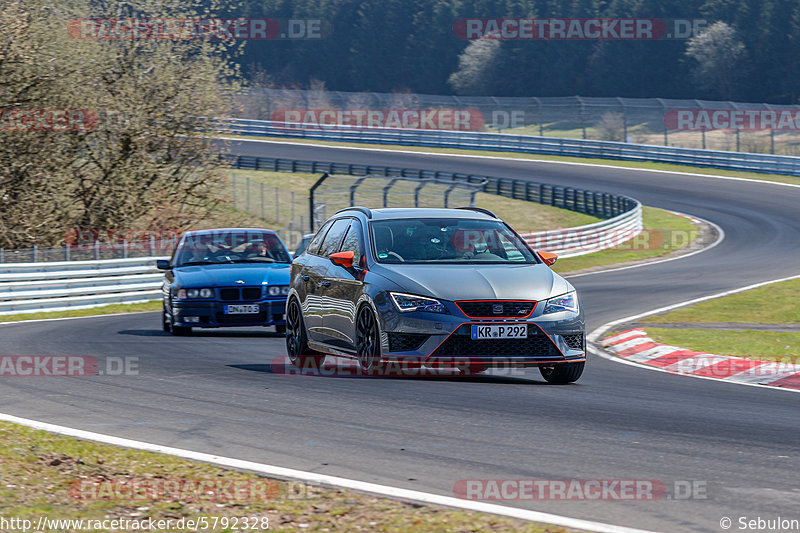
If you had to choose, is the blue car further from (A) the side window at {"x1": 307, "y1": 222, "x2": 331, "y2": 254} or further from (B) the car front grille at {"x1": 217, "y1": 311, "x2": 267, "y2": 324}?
(A) the side window at {"x1": 307, "y1": 222, "x2": 331, "y2": 254}

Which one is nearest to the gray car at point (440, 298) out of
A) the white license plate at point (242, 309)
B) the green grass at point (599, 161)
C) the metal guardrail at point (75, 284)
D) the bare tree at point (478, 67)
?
the white license plate at point (242, 309)

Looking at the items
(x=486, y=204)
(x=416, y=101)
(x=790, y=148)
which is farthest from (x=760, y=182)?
(x=416, y=101)

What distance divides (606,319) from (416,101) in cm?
5555

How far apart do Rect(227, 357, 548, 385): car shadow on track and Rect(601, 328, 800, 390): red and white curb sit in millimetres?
2236

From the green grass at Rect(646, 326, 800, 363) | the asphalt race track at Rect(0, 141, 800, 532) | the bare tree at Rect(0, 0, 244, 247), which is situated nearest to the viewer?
the asphalt race track at Rect(0, 141, 800, 532)

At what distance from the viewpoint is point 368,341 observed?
32.2 feet

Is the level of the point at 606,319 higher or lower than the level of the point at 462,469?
lower

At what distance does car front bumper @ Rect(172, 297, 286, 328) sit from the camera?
14961mm

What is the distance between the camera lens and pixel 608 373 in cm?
1136

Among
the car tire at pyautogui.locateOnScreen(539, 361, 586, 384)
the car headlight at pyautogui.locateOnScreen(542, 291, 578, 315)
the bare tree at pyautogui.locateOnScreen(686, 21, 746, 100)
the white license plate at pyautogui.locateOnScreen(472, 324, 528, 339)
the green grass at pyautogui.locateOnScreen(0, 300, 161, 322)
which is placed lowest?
the green grass at pyautogui.locateOnScreen(0, 300, 161, 322)

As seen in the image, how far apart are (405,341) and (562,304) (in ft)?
4.78

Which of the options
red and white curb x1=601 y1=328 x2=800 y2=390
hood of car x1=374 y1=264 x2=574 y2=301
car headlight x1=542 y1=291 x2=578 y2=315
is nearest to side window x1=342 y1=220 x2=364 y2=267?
hood of car x1=374 y1=264 x2=574 y2=301

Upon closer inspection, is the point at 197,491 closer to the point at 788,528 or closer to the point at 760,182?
the point at 788,528

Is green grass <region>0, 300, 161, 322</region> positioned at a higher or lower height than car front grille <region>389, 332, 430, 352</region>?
lower
